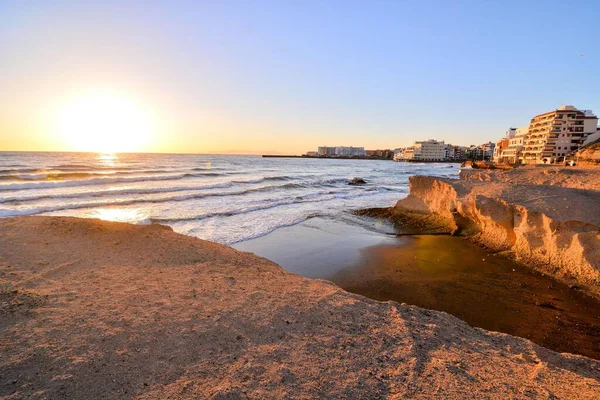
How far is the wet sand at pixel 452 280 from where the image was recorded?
5555mm

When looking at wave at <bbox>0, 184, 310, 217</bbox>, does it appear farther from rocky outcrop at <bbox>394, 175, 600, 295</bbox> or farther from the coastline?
rocky outcrop at <bbox>394, 175, 600, 295</bbox>

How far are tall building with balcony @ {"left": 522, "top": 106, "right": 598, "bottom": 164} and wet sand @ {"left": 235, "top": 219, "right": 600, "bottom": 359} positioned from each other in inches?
2637

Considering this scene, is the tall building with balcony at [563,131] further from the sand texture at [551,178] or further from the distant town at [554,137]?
the sand texture at [551,178]

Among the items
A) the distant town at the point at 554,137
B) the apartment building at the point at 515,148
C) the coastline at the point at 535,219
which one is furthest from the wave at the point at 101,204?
the apartment building at the point at 515,148

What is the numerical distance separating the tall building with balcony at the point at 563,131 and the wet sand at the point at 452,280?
67.0m

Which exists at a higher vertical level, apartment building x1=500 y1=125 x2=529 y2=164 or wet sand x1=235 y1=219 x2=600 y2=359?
apartment building x1=500 y1=125 x2=529 y2=164

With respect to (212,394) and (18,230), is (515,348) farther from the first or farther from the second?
(18,230)

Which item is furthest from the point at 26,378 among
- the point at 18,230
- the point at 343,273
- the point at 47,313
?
the point at 18,230

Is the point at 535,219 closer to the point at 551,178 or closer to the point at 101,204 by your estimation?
the point at 551,178

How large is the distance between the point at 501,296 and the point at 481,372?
4.20m

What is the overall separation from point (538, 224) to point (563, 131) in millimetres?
75579

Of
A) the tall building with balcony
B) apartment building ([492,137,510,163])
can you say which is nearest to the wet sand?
the tall building with balcony

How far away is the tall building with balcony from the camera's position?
6212 cm

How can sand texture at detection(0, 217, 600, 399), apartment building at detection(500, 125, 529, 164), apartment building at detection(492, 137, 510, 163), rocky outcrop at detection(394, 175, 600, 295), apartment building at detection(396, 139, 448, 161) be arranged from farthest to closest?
apartment building at detection(396, 139, 448, 161)
apartment building at detection(492, 137, 510, 163)
apartment building at detection(500, 125, 529, 164)
rocky outcrop at detection(394, 175, 600, 295)
sand texture at detection(0, 217, 600, 399)
